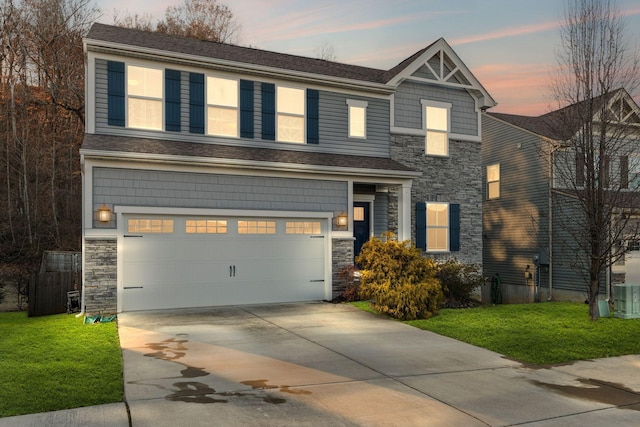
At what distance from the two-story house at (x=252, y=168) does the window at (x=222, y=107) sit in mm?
39

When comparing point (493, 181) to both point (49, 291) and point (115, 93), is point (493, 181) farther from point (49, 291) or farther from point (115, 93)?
point (49, 291)

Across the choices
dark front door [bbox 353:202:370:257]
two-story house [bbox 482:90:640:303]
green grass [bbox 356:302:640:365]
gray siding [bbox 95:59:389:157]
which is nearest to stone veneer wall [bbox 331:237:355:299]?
dark front door [bbox 353:202:370:257]

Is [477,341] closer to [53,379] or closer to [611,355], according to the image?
[611,355]

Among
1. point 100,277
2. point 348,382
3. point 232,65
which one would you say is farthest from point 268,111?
point 348,382

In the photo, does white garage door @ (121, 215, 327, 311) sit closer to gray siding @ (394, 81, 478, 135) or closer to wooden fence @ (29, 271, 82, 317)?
wooden fence @ (29, 271, 82, 317)

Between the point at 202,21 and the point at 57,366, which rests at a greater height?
the point at 202,21

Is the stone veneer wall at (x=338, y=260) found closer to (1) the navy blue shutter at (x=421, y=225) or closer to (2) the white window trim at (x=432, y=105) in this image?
(1) the navy blue shutter at (x=421, y=225)

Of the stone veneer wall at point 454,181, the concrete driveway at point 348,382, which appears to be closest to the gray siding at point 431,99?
the stone veneer wall at point 454,181

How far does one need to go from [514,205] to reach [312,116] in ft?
35.8

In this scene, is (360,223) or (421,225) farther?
(421,225)

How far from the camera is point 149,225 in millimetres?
12891

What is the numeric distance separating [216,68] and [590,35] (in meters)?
9.38

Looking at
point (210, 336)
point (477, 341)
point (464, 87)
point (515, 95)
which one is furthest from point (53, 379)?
point (515, 95)

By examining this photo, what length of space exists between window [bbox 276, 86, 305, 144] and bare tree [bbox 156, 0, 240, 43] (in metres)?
15.7
